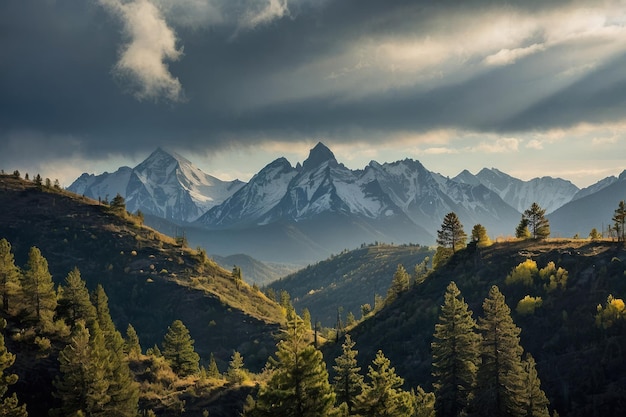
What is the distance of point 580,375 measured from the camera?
6384 centimetres

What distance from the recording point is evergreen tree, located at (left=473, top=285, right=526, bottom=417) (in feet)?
155

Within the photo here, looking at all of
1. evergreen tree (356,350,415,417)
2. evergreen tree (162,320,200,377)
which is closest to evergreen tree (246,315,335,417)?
evergreen tree (356,350,415,417)

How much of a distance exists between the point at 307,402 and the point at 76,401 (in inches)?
1009

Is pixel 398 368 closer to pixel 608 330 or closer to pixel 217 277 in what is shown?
pixel 608 330

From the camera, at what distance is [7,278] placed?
63969mm

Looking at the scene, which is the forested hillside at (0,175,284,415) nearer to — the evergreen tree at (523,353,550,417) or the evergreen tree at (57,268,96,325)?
the evergreen tree at (57,268,96,325)

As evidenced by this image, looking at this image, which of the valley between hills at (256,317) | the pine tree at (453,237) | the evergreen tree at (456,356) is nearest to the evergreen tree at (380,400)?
the valley between hills at (256,317)

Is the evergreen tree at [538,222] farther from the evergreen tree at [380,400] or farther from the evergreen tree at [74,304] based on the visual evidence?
the evergreen tree at [74,304]

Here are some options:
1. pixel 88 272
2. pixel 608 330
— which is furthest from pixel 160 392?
pixel 88 272

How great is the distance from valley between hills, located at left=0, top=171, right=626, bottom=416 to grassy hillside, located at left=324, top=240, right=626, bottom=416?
8.0 inches

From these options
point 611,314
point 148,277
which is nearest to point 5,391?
point 611,314

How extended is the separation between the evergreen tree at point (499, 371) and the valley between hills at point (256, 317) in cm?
637

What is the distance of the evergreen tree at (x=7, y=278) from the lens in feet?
207

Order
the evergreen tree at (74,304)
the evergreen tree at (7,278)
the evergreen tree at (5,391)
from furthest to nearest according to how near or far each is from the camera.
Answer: the evergreen tree at (74,304)
the evergreen tree at (7,278)
the evergreen tree at (5,391)
